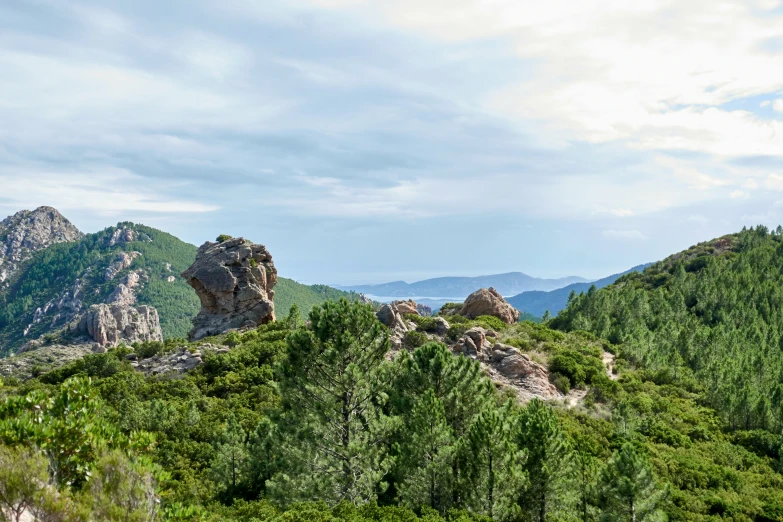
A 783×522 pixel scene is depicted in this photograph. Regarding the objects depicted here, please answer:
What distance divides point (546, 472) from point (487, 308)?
5254 centimetres

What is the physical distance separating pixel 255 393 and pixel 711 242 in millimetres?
161932

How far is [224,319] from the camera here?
66.0 m

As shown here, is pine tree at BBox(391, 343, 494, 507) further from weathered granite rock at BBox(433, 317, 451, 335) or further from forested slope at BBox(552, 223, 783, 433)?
forested slope at BBox(552, 223, 783, 433)

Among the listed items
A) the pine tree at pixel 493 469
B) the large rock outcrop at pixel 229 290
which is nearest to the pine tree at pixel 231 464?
the pine tree at pixel 493 469

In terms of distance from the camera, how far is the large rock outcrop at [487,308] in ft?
237

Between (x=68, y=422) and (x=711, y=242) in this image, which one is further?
(x=711, y=242)

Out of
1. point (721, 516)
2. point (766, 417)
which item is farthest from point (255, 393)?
point (766, 417)

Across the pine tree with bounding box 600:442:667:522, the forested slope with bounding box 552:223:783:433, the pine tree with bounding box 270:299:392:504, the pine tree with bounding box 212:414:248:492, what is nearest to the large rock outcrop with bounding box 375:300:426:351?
the pine tree with bounding box 212:414:248:492

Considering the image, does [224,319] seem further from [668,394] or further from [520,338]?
[668,394]

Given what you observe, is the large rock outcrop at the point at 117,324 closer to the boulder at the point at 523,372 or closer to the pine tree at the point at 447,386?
the boulder at the point at 523,372

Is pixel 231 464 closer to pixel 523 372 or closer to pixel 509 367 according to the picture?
pixel 509 367

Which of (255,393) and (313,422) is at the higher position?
(313,422)

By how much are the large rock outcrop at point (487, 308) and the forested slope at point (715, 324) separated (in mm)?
14721

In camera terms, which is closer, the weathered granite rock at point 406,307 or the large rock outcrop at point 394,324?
the large rock outcrop at point 394,324
